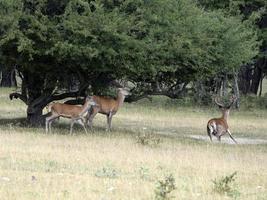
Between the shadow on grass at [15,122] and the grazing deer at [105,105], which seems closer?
the grazing deer at [105,105]

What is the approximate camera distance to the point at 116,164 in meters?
13.9

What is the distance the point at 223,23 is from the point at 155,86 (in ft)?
10.8

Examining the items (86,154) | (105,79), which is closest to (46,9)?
(105,79)

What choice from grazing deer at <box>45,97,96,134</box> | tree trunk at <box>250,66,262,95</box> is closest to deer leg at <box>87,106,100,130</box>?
grazing deer at <box>45,97,96,134</box>

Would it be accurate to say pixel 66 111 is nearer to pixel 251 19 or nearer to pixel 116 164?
pixel 116 164

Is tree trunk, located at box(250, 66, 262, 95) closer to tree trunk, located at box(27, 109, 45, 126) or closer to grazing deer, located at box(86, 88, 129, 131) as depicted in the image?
grazing deer, located at box(86, 88, 129, 131)

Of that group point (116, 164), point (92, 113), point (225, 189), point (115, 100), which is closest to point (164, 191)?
point (225, 189)

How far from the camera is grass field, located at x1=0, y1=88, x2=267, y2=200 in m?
10.3

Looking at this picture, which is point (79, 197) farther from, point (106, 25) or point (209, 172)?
point (106, 25)

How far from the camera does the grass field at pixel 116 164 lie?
10.3 metres

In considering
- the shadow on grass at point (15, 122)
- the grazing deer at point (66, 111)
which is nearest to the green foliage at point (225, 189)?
the grazing deer at point (66, 111)

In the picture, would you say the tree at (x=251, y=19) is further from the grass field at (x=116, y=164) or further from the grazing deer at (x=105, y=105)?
the grazing deer at (x=105, y=105)

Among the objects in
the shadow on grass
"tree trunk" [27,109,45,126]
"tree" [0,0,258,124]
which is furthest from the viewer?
"tree trunk" [27,109,45,126]

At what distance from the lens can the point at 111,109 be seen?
21.8 meters
